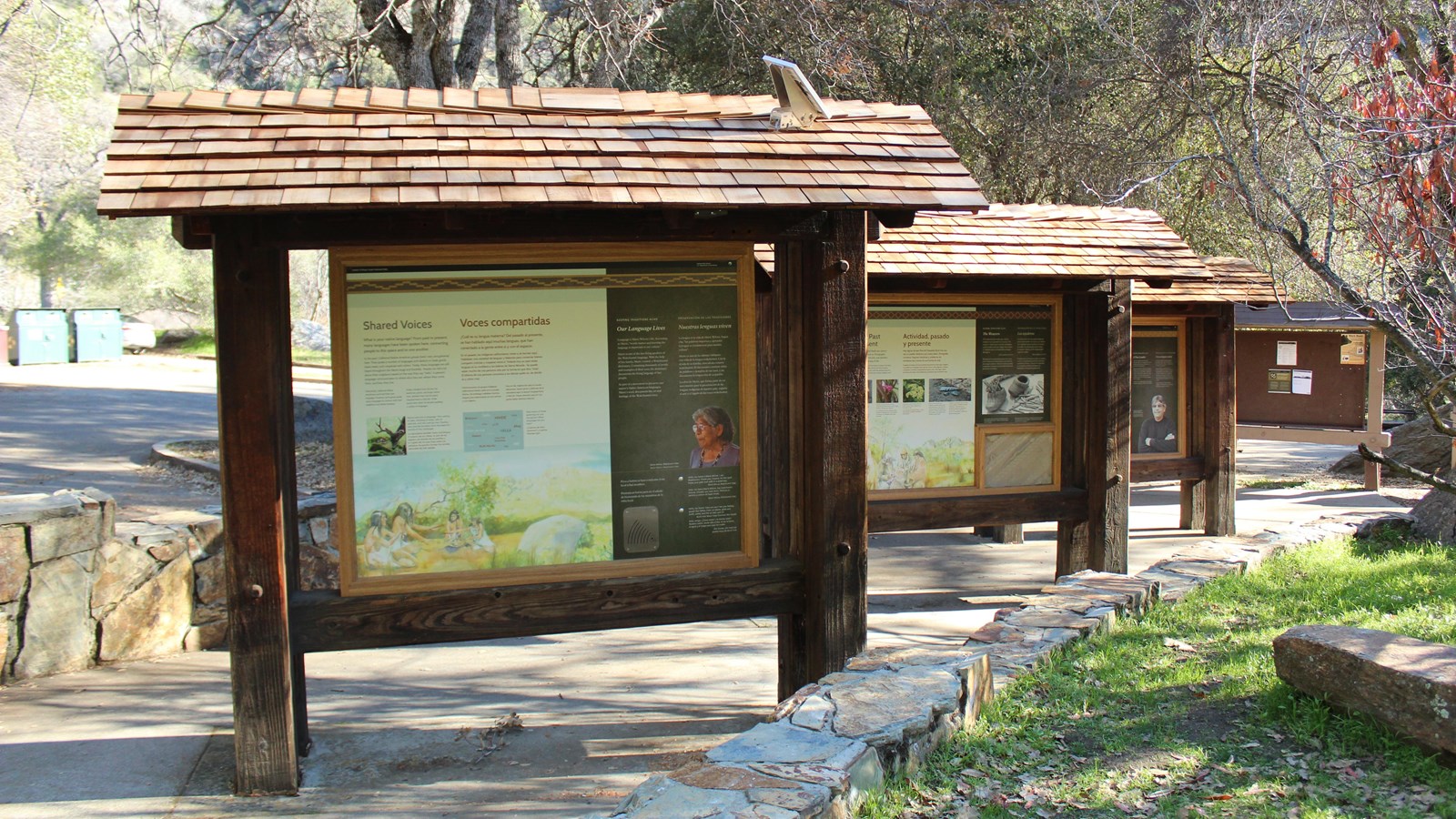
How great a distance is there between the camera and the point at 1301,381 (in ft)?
44.9

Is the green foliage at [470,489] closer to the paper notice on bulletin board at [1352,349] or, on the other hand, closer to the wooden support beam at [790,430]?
the wooden support beam at [790,430]

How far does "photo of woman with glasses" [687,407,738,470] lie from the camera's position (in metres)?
5.41

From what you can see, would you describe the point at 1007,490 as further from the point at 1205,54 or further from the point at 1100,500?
the point at 1205,54

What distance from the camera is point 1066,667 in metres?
5.54

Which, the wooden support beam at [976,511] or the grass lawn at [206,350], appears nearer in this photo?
the wooden support beam at [976,511]

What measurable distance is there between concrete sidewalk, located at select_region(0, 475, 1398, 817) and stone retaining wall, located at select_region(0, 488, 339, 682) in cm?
16

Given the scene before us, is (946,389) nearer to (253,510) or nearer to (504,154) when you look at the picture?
(504,154)

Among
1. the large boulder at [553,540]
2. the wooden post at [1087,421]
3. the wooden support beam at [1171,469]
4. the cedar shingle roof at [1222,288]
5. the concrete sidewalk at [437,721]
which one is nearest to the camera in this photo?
the concrete sidewalk at [437,721]

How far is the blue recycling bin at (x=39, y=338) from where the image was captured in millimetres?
25234

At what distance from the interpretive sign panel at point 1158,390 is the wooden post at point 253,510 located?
8179 millimetres

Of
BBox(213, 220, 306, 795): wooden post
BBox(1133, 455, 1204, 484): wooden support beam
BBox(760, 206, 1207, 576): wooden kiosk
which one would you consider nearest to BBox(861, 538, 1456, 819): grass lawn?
BBox(760, 206, 1207, 576): wooden kiosk

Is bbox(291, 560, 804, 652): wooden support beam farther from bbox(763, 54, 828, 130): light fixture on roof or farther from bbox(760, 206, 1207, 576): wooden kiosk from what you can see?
bbox(760, 206, 1207, 576): wooden kiosk

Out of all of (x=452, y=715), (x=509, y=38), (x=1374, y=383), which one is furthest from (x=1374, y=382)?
(x=452, y=715)

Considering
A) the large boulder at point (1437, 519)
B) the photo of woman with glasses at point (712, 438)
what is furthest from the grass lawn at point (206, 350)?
the photo of woman with glasses at point (712, 438)
